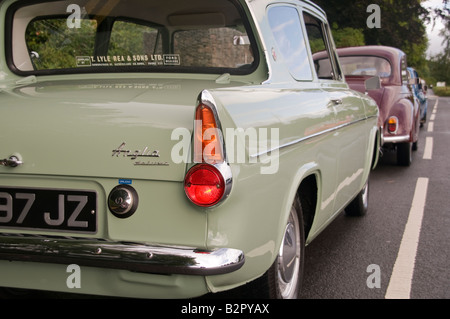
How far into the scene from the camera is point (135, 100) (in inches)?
104

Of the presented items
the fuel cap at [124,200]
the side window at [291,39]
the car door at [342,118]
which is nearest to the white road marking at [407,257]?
the car door at [342,118]

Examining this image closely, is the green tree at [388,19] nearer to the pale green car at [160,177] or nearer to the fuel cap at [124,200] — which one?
the pale green car at [160,177]

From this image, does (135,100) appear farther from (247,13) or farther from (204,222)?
(247,13)

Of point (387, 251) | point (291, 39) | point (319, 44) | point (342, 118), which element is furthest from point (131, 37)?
point (387, 251)

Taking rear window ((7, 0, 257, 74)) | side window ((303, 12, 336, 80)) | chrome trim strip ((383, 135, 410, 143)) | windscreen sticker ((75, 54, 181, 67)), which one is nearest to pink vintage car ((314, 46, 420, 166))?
chrome trim strip ((383, 135, 410, 143))

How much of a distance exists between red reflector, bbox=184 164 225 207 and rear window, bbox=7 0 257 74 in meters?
0.98

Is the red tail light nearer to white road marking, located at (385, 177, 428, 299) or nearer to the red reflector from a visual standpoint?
white road marking, located at (385, 177, 428, 299)

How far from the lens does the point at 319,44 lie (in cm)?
468

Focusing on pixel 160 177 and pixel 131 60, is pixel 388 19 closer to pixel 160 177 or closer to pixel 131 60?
pixel 131 60

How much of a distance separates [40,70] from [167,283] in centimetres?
185

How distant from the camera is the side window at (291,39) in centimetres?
346

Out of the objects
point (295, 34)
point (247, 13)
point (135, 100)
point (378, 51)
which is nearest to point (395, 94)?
point (378, 51)

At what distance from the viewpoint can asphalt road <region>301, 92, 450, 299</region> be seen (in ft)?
12.4

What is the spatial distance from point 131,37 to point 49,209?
1537 millimetres
